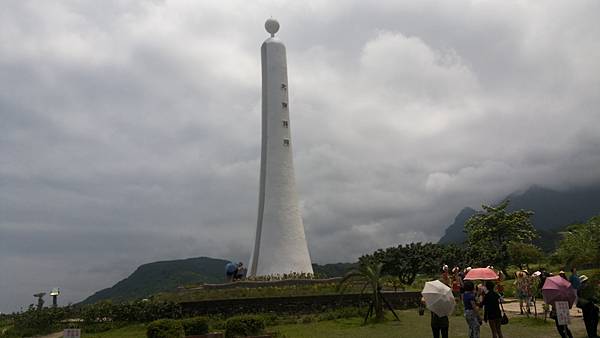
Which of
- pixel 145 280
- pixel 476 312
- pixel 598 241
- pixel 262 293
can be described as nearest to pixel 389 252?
pixel 598 241

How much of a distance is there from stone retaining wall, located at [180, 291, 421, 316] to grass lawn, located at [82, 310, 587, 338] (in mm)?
1620

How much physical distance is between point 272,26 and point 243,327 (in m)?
20.9

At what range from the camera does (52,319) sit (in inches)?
653

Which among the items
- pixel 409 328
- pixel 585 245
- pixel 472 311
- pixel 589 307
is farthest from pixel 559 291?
pixel 585 245

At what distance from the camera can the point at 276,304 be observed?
1619cm

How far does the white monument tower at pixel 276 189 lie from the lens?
25.2m

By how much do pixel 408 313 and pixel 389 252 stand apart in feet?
60.4

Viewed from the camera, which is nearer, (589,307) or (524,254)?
(589,307)

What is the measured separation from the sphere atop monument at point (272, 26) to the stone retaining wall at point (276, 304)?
1720 cm

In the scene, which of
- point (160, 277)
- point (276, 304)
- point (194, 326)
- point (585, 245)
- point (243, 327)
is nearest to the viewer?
point (243, 327)

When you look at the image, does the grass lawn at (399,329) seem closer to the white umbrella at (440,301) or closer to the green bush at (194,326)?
the green bush at (194,326)

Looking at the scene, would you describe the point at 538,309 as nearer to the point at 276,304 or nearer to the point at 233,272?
the point at 276,304

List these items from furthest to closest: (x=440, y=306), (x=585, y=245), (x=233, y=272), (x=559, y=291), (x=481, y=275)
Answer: (x=585, y=245)
(x=233, y=272)
(x=481, y=275)
(x=559, y=291)
(x=440, y=306)

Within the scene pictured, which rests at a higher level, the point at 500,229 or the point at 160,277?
the point at 160,277
